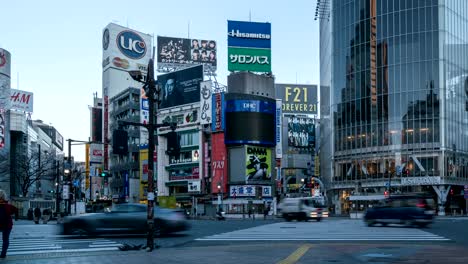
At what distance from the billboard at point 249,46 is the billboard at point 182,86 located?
20.1 ft

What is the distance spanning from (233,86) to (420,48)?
30.0m

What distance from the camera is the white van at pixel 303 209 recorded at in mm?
47438

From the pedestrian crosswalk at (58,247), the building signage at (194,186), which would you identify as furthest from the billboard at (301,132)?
the pedestrian crosswalk at (58,247)

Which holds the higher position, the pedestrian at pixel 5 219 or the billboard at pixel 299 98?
the billboard at pixel 299 98

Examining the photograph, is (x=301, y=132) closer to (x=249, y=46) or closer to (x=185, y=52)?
(x=185, y=52)

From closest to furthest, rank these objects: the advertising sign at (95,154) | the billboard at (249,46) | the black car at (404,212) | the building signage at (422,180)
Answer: the black car at (404,212)
the building signage at (422,180)
the billboard at (249,46)
the advertising sign at (95,154)

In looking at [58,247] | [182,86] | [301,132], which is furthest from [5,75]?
[58,247]

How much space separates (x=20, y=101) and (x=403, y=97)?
74.3m

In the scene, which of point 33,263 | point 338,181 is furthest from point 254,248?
point 338,181

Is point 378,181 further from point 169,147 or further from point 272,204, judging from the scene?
point 169,147

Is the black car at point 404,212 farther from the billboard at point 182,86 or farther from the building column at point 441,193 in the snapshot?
the billboard at point 182,86

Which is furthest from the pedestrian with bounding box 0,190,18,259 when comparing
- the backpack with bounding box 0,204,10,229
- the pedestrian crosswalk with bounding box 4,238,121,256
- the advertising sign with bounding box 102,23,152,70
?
the advertising sign with bounding box 102,23,152,70

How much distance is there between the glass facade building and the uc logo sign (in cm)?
5091

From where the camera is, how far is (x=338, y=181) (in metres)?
90.9
